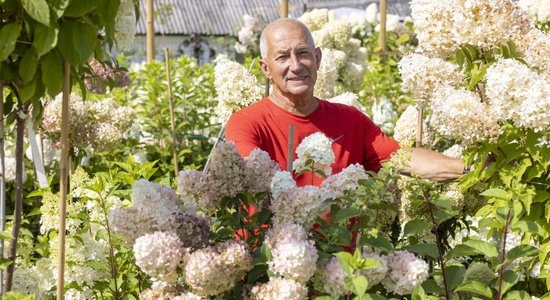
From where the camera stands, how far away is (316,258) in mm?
1647

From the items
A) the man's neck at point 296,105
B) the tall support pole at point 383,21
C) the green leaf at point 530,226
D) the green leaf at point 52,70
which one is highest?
the green leaf at point 52,70

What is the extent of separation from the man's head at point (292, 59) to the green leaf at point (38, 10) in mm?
1362

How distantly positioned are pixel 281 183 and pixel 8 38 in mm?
687

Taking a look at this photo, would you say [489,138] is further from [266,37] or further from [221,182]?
[266,37]

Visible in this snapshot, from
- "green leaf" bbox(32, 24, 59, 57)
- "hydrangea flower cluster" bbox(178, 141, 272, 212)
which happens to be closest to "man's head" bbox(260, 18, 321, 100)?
"hydrangea flower cluster" bbox(178, 141, 272, 212)

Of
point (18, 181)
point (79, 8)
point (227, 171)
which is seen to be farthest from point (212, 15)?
point (227, 171)

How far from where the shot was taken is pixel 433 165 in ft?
9.56

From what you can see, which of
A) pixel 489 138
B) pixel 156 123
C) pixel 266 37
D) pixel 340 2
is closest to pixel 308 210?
pixel 489 138

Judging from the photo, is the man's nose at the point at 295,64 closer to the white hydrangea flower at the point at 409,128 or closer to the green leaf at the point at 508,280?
the white hydrangea flower at the point at 409,128

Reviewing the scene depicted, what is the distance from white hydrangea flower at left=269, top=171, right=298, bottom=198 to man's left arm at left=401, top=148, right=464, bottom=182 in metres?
1.11

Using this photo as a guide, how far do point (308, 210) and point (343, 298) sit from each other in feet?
0.63

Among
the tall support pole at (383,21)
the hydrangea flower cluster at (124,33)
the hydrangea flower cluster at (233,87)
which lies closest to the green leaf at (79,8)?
the hydrangea flower cluster at (124,33)

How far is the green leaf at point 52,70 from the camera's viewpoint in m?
→ 1.99

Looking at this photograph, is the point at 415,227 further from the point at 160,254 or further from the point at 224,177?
the point at 160,254
